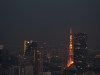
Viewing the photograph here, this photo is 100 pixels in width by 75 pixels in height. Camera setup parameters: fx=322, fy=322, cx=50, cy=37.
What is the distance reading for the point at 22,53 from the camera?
20.3 ft

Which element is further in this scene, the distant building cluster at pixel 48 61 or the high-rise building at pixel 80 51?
the high-rise building at pixel 80 51

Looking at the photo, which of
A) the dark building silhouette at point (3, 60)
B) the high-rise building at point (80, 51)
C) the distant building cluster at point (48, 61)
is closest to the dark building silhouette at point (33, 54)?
the distant building cluster at point (48, 61)

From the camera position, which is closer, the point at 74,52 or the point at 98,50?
the point at 98,50

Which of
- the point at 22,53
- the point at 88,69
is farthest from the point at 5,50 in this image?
the point at 88,69

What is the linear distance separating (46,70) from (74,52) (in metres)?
0.84

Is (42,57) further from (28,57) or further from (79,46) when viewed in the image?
(79,46)

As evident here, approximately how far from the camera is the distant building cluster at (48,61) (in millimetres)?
6047

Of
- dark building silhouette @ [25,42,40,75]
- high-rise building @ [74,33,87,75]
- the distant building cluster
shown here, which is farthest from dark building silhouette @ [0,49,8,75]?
high-rise building @ [74,33,87,75]

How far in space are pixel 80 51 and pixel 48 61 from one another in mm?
818

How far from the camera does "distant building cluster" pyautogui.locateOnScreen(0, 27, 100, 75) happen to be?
6.05m

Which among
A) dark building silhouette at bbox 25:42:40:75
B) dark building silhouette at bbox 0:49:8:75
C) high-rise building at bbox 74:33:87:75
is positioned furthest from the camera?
high-rise building at bbox 74:33:87:75

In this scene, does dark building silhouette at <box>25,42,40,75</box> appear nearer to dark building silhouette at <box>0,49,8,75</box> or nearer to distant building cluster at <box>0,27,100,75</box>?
distant building cluster at <box>0,27,100,75</box>

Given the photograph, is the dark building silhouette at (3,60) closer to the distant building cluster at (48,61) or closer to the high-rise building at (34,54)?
the distant building cluster at (48,61)

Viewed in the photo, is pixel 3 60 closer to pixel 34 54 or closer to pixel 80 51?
pixel 34 54
